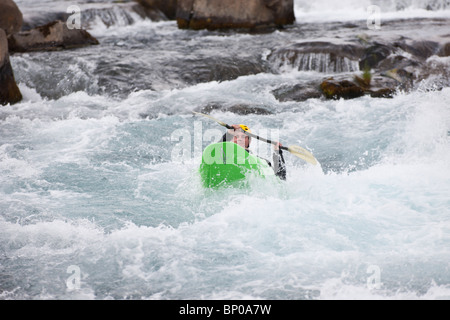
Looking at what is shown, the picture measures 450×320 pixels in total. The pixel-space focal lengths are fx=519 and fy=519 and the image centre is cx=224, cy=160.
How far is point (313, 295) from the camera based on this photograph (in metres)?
4.33

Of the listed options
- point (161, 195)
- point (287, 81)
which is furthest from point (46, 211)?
point (287, 81)

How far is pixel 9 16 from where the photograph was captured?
452 inches

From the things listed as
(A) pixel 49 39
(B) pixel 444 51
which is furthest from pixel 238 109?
(A) pixel 49 39

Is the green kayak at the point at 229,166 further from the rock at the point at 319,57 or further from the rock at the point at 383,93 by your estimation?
the rock at the point at 319,57

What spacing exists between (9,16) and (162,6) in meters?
6.48

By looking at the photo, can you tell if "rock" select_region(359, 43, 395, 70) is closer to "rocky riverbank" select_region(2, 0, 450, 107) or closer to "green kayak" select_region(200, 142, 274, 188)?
"rocky riverbank" select_region(2, 0, 450, 107)

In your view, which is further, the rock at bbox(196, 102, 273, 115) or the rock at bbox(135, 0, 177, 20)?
the rock at bbox(135, 0, 177, 20)

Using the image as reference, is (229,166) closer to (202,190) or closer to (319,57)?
(202,190)

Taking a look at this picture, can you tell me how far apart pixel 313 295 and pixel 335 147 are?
159 inches

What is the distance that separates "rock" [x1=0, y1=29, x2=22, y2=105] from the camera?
9.12m

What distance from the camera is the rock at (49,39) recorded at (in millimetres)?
11984

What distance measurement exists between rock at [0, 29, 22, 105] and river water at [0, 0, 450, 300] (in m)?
0.24

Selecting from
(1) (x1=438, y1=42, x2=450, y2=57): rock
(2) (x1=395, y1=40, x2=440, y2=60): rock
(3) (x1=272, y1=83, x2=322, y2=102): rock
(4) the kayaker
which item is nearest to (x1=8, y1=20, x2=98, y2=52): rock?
(3) (x1=272, y1=83, x2=322, y2=102): rock

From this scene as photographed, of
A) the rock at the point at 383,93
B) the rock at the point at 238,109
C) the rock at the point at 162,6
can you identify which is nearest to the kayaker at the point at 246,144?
the rock at the point at 238,109
